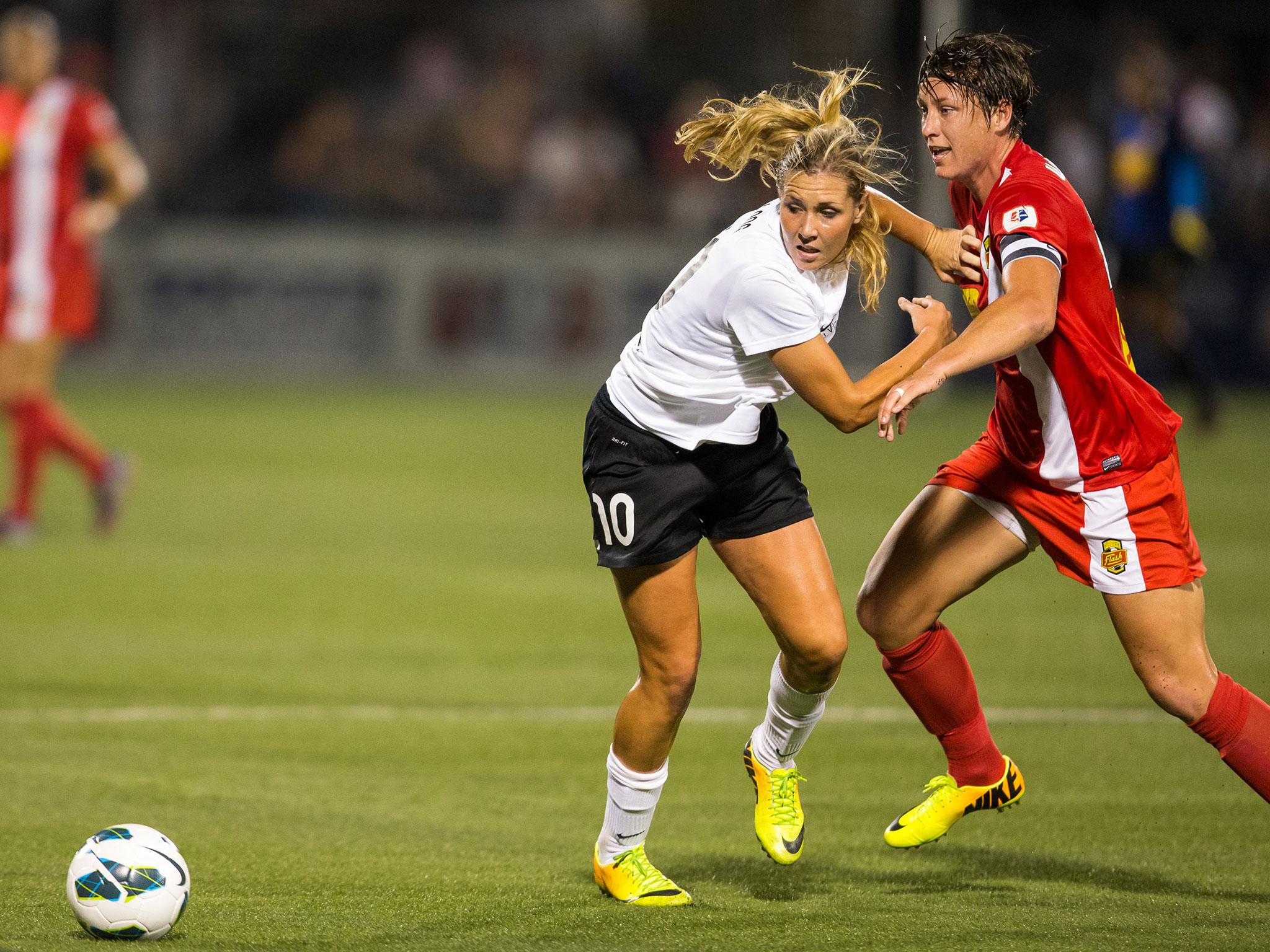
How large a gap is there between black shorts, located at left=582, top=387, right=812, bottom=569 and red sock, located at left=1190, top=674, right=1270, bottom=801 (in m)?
1.12

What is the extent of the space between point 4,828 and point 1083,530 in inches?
122

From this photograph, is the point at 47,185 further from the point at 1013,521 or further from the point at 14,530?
the point at 1013,521

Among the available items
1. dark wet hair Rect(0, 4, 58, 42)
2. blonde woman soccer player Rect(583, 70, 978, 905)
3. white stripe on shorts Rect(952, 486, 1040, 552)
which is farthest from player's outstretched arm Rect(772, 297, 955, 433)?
dark wet hair Rect(0, 4, 58, 42)

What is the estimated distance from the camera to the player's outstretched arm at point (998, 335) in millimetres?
4039

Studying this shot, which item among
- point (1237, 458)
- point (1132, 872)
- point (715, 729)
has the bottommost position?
point (1237, 458)

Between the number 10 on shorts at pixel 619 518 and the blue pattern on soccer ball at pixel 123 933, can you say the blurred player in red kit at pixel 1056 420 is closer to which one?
the number 10 on shorts at pixel 619 518

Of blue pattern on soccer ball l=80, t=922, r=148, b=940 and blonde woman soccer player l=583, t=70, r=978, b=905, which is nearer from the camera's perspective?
blue pattern on soccer ball l=80, t=922, r=148, b=940

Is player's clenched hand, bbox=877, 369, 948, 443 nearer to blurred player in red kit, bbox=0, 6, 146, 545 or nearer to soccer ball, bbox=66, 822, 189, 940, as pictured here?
soccer ball, bbox=66, 822, 189, 940

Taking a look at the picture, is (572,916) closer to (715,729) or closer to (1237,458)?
(715,729)

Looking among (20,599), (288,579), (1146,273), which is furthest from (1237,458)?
(20,599)

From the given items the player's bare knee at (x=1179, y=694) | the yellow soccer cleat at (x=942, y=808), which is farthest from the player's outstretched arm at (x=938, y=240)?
the yellow soccer cleat at (x=942, y=808)

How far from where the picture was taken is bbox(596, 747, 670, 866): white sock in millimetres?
4492

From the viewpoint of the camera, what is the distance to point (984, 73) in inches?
172

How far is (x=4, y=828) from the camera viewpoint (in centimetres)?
500
